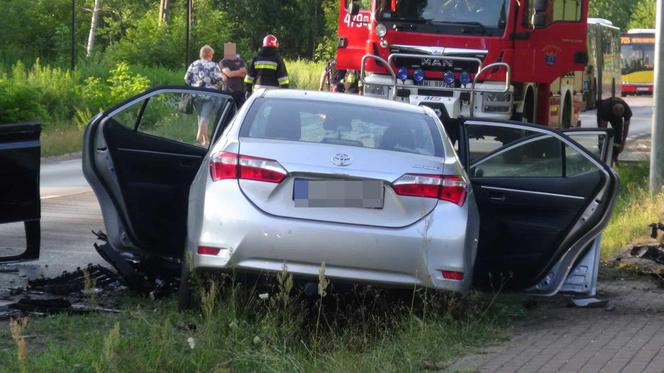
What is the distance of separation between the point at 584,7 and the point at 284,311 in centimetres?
1561

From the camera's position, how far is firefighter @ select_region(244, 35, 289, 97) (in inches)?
853

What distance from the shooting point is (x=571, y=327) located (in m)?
7.98

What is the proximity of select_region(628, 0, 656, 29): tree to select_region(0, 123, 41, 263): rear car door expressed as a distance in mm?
91005

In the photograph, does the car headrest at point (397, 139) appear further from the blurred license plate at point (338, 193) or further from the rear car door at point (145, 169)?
the rear car door at point (145, 169)

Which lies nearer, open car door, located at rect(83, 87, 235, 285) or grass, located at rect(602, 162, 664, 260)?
open car door, located at rect(83, 87, 235, 285)

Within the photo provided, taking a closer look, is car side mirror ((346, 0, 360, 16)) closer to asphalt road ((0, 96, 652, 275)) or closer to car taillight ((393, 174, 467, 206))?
asphalt road ((0, 96, 652, 275))

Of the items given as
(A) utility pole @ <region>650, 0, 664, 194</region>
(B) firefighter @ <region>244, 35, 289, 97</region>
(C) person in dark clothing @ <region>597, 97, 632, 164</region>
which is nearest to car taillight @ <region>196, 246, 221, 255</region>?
(A) utility pole @ <region>650, 0, 664, 194</region>

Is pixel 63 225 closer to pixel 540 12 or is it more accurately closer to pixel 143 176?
pixel 143 176

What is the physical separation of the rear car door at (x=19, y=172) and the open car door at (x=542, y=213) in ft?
9.18

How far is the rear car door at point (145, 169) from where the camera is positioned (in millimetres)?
8586

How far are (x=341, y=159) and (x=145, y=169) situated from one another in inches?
76.0

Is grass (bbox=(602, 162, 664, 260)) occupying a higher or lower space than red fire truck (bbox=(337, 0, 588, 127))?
lower

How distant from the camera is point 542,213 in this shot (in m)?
8.59

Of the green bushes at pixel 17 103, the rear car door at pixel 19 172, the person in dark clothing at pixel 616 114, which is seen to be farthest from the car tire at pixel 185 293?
the green bushes at pixel 17 103
